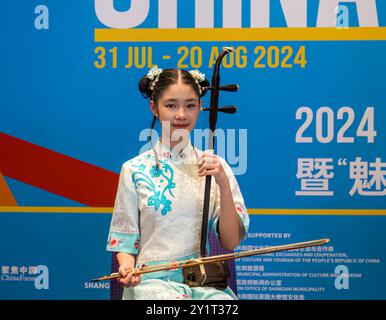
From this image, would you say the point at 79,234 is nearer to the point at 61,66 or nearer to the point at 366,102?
the point at 61,66

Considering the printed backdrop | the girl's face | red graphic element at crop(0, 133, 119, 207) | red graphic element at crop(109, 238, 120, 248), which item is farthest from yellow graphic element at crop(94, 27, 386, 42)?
red graphic element at crop(109, 238, 120, 248)

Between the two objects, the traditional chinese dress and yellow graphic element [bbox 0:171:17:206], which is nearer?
the traditional chinese dress

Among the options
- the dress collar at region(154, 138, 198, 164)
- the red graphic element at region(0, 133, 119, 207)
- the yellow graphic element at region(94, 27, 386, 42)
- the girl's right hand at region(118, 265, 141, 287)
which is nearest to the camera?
the girl's right hand at region(118, 265, 141, 287)

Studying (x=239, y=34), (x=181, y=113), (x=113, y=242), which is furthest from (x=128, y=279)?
(x=239, y=34)

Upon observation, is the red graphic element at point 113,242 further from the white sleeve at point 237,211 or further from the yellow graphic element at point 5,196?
the yellow graphic element at point 5,196

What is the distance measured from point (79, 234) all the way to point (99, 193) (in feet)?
0.70

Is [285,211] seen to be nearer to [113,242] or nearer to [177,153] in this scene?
[177,153]

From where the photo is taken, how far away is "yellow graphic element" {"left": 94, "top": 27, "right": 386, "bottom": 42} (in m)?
2.75

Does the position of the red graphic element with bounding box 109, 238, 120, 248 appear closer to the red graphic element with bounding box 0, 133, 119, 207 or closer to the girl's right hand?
the girl's right hand

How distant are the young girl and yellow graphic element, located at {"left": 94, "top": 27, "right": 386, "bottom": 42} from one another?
2.08 feet

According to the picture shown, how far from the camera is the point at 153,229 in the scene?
84.3 inches

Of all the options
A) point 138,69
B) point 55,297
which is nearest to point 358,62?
point 138,69

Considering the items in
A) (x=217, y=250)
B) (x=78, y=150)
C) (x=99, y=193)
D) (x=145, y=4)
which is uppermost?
(x=145, y=4)
